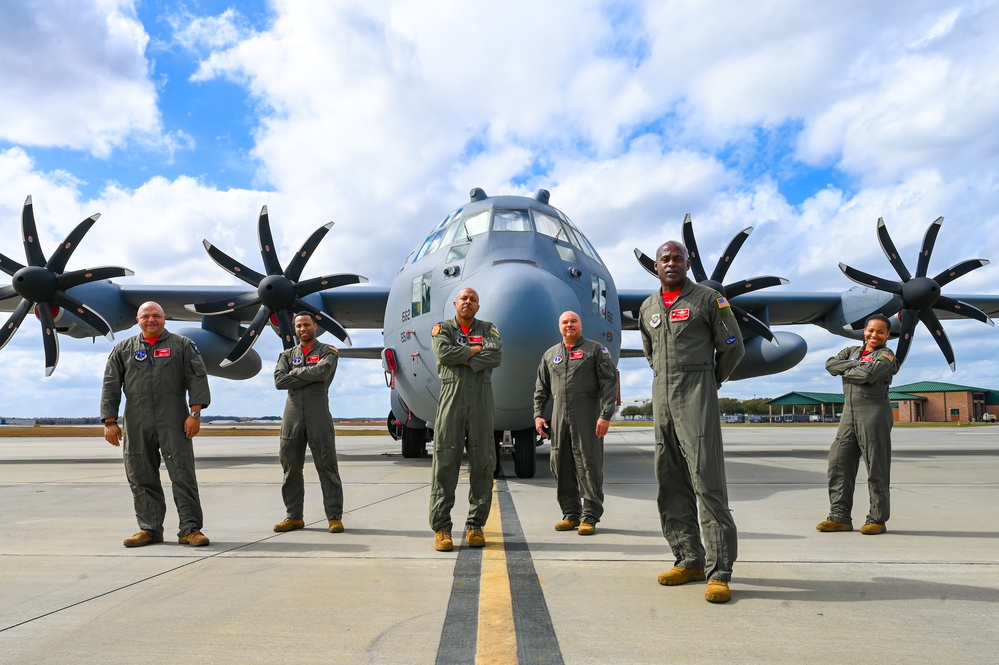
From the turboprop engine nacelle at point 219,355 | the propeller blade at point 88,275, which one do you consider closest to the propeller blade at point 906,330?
the turboprop engine nacelle at point 219,355

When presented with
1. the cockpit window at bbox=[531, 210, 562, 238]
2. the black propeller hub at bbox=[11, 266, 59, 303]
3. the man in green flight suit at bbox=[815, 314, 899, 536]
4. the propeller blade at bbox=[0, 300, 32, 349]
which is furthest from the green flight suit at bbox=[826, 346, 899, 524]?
the propeller blade at bbox=[0, 300, 32, 349]

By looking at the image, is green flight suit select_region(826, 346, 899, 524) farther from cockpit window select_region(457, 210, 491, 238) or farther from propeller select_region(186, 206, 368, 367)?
propeller select_region(186, 206, 368, 367)

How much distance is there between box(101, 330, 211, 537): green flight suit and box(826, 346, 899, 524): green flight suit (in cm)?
533

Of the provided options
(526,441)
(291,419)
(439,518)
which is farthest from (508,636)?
(526,441)

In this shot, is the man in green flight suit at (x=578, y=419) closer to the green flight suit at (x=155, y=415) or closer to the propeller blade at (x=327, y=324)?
the green flight suit at (x=155, y=415)

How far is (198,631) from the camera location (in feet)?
9.89

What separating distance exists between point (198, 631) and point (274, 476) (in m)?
8.34

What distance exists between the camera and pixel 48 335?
1484 centimetres

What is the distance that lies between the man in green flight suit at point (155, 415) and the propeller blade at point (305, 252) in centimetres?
974

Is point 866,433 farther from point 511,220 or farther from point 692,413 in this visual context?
point 511,220

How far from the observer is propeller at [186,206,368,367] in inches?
578

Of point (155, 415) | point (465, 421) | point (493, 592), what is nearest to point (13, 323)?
point (155, 415)

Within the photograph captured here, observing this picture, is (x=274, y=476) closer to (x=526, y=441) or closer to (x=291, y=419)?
(x=526, y=441)

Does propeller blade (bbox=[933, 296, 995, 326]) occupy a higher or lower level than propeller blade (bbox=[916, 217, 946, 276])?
lower
